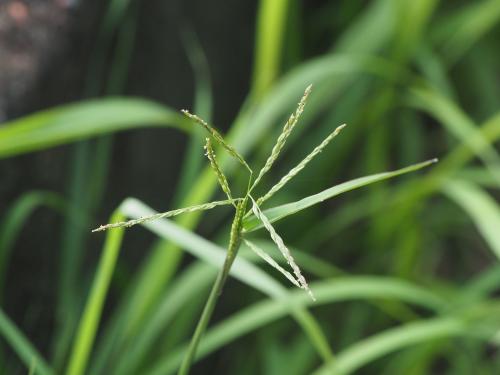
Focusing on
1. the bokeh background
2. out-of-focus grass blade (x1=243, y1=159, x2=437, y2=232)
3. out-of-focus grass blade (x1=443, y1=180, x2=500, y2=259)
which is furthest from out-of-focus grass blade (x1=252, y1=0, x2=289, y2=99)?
out-of-focus grass blade (x1=243, y1=159, x2=437, y2=232)

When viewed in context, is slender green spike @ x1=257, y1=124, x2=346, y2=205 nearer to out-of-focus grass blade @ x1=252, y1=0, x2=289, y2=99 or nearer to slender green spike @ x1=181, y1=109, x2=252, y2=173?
slender green spike @ x1=181, y1=109, x2=252, y2=173

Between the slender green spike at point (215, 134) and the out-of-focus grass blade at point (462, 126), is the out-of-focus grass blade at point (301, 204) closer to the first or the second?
the slender green spike at point (215, 134)

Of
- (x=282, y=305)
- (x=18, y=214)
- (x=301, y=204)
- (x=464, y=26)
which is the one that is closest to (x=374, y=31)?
(x=464, y=26)

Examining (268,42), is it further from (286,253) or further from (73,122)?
(286,253)

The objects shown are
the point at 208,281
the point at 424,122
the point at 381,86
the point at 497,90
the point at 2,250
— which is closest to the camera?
the point at 2,250

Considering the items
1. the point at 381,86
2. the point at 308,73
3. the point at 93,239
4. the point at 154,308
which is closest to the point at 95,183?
the point at 93,239

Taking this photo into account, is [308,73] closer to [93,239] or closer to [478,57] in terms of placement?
[93,239]
